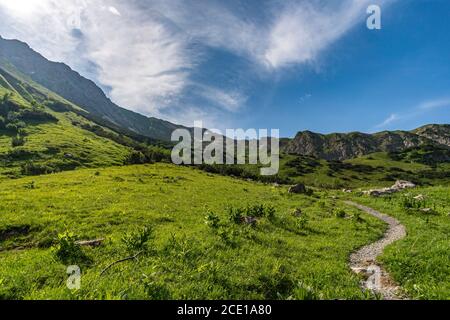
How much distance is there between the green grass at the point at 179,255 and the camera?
10.0 meters

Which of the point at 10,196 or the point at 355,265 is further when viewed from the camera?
the point at 10,196

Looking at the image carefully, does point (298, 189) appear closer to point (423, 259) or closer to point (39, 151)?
point (423, 259)

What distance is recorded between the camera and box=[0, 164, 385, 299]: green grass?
33.0 ft

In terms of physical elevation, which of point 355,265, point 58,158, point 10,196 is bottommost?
point 355,265

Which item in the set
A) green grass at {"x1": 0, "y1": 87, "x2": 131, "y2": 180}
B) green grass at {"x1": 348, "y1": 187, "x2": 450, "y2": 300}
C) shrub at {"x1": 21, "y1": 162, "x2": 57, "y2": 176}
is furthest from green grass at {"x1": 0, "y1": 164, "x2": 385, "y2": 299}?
green grass at {"x1": 0, "y1": 87, "x2": 131, "y2": 180}

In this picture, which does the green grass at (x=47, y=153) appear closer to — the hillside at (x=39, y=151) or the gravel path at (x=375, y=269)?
the hillside at (x=39, y=151)

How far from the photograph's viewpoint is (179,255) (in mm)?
13117

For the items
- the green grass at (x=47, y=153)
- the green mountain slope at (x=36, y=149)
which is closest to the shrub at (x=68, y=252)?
the green grass at (x=47, y=153)
